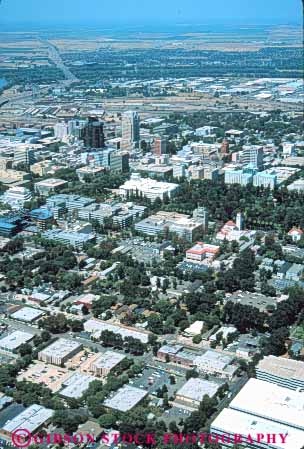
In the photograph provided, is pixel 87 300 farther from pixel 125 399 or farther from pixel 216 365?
pixel 125 399

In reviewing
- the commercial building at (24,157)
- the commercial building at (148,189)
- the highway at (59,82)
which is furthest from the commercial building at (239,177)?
the highway at (59,82)

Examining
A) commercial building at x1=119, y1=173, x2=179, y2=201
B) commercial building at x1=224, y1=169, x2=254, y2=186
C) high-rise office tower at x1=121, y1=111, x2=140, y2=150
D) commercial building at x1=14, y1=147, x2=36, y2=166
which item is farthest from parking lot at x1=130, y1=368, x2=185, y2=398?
high-rise office tower at x1=121, y1=111, x2=140, y2=150

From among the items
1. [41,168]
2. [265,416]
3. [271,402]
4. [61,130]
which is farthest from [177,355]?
[61,130]

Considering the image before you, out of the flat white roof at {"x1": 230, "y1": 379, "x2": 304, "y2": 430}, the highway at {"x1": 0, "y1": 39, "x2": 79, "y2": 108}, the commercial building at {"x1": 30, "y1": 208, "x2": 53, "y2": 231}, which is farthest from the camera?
the highway at {"x1": 0, "y1": 39, "x2": 79, "y2": 108}

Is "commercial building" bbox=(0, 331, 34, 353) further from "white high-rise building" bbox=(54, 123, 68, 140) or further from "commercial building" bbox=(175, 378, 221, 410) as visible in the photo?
"white high-rise building" bbox=(54, 123, 68, 140)

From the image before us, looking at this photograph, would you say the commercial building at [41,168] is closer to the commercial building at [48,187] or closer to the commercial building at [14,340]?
the commercial building at [48,187]

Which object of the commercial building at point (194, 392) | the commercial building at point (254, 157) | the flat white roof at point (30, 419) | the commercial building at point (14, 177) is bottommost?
the commercial building at point (194, 392)
